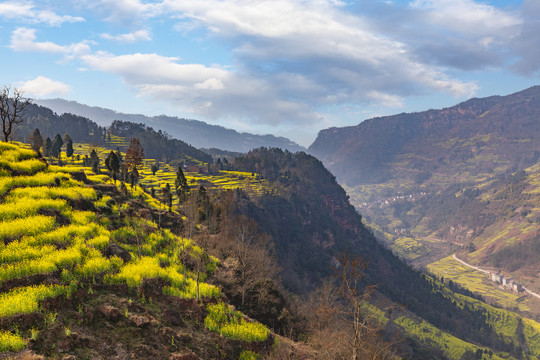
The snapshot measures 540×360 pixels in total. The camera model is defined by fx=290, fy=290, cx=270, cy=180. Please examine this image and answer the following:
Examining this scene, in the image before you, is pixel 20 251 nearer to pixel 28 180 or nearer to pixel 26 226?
Result: pixel 26 226

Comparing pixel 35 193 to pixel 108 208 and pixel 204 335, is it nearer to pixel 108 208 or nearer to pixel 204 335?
pixel 108 208

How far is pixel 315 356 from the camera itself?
25812 mm

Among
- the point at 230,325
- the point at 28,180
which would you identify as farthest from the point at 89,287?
the point at 28,180

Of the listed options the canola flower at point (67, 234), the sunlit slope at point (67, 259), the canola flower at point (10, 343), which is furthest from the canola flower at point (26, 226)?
the canola flower at point (10, 343)

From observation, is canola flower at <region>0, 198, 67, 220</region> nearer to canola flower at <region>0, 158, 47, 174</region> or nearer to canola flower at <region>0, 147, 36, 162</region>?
canola flower at <region>0, 158, 47, 174</region>

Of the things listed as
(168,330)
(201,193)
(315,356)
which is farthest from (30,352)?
(201,193)

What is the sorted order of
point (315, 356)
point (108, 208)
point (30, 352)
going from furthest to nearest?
point (108, 208), point (315, 356), point (30, 352)

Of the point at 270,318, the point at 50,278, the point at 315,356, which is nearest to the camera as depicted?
the point at 50,278

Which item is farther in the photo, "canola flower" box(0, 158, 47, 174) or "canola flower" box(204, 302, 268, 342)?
"canola flower" box(0, 158, 47, 174)

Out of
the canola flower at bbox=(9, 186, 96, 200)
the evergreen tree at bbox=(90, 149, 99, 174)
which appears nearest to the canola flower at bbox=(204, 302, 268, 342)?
the canola flower at bbox=(9, 186, 96, 200)

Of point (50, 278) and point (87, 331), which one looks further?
point (50, 278)

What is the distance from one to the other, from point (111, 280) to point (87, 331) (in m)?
5.54

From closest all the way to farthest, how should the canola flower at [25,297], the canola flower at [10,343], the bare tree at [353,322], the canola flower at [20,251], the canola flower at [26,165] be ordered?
the canola flower at [10,343] → the canola flower at [25,297] → the canola flower at [20,251] → the bare tree at [353,322] → the canola flower at [26,165]

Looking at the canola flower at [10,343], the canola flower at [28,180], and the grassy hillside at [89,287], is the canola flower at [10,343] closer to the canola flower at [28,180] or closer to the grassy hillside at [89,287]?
the grassy hillside at [89,287]
